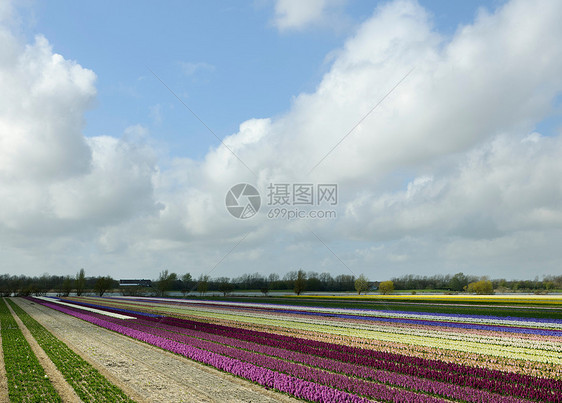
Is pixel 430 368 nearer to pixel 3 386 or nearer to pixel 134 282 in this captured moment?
pixel 3 386

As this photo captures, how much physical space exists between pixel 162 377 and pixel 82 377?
9.36 feet

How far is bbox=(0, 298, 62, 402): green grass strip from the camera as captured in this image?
1244 cm

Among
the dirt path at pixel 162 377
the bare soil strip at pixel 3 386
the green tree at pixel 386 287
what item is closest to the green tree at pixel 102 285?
the green tree at pixel 386 287

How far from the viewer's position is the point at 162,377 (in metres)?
14.8

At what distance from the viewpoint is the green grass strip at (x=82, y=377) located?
12.4 metres

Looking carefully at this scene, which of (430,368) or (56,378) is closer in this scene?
(56,378)

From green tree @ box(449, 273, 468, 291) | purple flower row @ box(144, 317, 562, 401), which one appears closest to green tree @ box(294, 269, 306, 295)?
green tree @ box(449, 273, 468, 291)

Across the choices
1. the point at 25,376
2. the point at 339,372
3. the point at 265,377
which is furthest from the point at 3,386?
the point at 339,372

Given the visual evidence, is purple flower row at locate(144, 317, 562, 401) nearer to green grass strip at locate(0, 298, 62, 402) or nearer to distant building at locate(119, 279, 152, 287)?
green grass strip at locate(0, 298, 62, 402)

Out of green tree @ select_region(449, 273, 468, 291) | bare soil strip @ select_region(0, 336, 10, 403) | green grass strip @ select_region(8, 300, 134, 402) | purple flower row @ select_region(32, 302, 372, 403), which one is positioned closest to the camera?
purple flower row @ select_region(32, 302, 372, 403)

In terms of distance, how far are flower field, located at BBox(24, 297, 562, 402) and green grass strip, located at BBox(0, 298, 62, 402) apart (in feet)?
19.3

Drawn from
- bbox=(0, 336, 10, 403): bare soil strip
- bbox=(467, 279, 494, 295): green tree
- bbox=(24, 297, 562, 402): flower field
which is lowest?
bbox=(0, 336, 10, 403): bare soil strip

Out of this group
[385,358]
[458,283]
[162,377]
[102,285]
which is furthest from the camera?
[458,283]

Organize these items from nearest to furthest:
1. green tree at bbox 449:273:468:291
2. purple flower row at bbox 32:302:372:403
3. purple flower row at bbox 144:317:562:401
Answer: purple flower row at bbox 32:302:372:403, purple flower row at bbox 144:317:562:401, green tree at bbox 449:273:468:291
